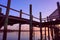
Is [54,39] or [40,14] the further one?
[54,39]

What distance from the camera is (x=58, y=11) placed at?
71.0 feet

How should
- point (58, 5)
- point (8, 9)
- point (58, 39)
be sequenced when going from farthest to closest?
point (58, 5), point (58, 39), point (8, 9)

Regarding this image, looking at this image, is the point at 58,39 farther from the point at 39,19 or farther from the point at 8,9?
the point at 8,9

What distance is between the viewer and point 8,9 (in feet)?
30.9

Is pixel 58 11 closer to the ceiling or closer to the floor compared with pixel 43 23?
closer to the ceiling

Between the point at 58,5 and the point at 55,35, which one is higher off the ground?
the point at 58,5

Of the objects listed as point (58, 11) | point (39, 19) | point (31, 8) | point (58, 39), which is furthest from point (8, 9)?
point (58, 11)

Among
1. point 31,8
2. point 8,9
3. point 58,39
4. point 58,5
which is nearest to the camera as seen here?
point 8,9

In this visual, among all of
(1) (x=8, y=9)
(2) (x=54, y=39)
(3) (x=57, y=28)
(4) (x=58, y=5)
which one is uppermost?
(4) (x=58, y=5)

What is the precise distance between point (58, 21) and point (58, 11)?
6344mm

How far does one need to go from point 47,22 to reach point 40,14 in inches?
55.0

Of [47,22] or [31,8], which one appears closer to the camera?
[31,8]

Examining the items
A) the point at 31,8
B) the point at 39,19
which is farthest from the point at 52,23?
the point at 31,8

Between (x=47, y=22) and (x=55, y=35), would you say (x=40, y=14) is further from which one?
(x=55, y=35)
